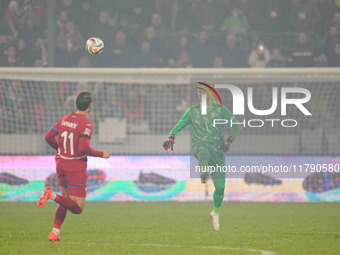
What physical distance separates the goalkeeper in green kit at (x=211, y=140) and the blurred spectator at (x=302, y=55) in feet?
27.4

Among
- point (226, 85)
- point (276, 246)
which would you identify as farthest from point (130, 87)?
point (276, 246)

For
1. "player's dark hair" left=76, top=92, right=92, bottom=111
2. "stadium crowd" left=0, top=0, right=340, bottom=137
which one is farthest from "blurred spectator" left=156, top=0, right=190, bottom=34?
"player's dark hair" left=76, top=92, right=92, bottom=111

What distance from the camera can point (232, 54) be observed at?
1862cm

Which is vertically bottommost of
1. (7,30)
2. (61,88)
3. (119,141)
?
(119,141)

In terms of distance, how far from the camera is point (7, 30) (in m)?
19.6

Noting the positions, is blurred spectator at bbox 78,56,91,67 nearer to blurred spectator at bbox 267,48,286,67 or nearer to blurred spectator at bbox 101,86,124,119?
blurred spectator at bbox 101,86,124,119

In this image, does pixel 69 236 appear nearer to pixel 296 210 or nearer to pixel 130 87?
pixel 296 210

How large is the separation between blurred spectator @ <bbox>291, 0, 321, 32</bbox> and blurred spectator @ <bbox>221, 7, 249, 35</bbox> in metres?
1.26

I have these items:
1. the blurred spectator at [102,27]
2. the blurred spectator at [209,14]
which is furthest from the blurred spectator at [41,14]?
the blurred spectator at [209,14]

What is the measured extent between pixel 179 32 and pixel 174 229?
9.78 meters

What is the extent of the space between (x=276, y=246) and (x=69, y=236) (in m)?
2.56

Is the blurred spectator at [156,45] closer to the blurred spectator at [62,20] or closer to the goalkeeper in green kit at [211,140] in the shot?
the blurred spectator at [62,20]

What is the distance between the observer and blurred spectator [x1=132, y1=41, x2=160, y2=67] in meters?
18.5

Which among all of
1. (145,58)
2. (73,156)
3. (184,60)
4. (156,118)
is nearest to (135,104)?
(156,118)
